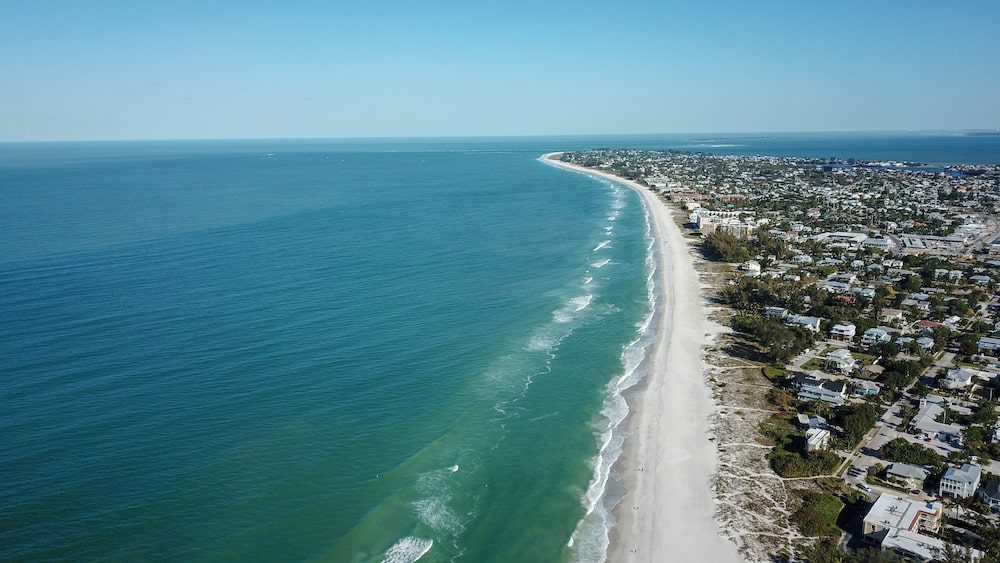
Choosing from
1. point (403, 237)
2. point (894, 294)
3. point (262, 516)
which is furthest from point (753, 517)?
point (403, 237)

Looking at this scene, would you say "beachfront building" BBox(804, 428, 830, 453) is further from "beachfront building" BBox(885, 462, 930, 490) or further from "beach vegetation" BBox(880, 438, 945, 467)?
"beachfront building" BBox(885, 462, 930, 490)

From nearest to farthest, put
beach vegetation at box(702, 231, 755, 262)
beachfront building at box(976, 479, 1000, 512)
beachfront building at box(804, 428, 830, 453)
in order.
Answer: beachfront building at box(976, 479, 1000, 512) < beachfront building at box(804, 428, 830, 453) < beach vegetation at box(702, 231, 755, 262)

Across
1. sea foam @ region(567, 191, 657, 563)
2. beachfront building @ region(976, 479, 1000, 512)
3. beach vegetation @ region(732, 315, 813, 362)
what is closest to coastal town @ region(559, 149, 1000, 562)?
beachfront building @ region(976, 479, 1000, 512)

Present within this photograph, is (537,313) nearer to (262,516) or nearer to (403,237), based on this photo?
(262,516)

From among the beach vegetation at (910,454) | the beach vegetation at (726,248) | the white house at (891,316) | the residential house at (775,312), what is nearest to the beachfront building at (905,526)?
the beach vegetation at (910,454)

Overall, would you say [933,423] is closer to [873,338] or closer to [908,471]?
[908,471]

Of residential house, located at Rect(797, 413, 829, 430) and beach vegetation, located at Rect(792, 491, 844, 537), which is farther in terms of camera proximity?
residential house, located at Rect(797, 413, 829, 430)

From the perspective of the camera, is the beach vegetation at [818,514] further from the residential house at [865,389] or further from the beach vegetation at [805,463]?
the residential house at [865,389]

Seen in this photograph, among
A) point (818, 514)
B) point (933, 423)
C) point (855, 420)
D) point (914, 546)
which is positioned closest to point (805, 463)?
point (818, 514)
